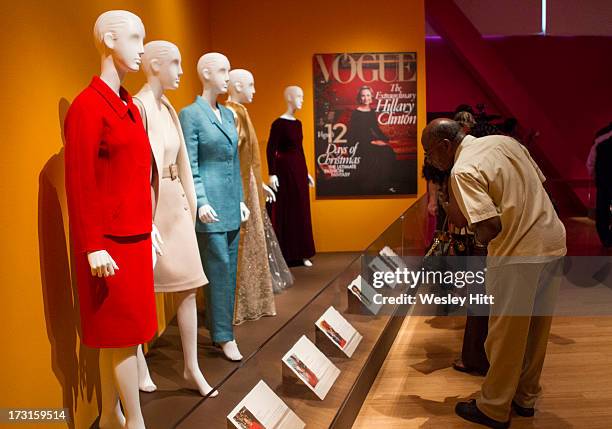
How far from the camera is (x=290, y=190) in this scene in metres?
6.57

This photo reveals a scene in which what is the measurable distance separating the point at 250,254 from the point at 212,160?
1.13 metres

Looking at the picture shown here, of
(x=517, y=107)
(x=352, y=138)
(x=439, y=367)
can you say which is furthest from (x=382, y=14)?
(x=439, y=367)

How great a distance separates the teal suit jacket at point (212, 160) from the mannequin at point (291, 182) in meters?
2.35

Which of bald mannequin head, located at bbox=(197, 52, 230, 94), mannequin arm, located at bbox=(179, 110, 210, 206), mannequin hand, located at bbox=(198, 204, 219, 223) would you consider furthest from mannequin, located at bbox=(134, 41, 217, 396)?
bald mannequin head, located at bbox=(197, 52, 230, 94)

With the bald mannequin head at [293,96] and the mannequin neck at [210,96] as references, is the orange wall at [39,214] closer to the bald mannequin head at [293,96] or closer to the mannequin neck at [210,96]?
the mannequin neck at [210,96]

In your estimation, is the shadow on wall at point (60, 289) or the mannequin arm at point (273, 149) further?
the mannequin arm at point (273, 149)

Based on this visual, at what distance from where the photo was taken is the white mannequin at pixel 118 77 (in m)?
2.52

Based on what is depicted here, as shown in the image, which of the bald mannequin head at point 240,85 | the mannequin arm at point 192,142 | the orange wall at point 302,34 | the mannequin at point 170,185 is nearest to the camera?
the mannequin at point 170,185

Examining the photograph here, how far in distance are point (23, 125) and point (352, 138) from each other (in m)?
5.05

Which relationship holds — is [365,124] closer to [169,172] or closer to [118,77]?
[169,172]

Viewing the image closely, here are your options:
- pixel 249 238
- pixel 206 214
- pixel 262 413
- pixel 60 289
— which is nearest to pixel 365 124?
pixel 249 238

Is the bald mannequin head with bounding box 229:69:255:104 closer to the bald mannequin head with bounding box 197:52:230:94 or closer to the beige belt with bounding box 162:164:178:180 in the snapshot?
the bald mannequin head with bounding box 197:52:230:94

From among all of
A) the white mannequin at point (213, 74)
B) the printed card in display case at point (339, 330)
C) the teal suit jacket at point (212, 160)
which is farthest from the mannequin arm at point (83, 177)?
the white mannequin at point (213, 74)

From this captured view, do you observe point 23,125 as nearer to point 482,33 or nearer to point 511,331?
point 511,331
